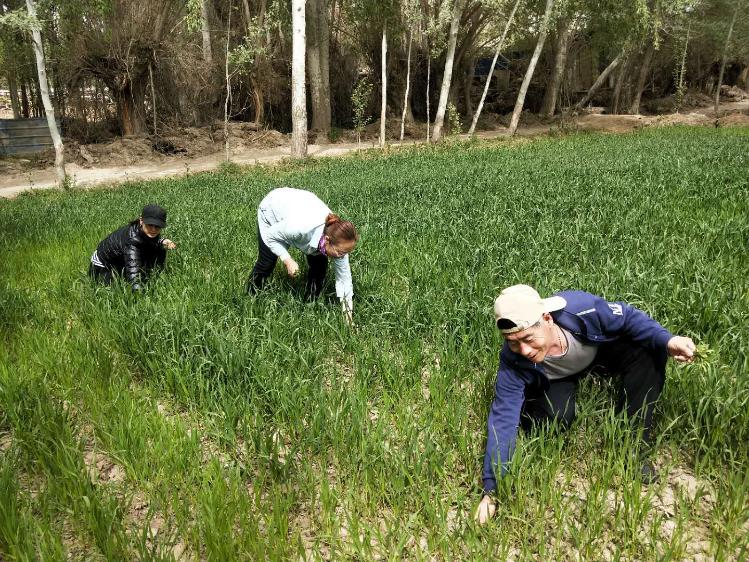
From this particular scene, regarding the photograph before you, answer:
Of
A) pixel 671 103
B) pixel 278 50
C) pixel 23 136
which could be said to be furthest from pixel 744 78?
pixel 23 136

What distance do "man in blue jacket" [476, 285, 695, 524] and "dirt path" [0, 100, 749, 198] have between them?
15170 millimetres

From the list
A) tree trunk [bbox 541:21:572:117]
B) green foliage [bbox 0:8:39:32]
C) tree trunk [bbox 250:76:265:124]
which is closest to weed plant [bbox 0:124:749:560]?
green foliage [bbox 0:8:39:32]

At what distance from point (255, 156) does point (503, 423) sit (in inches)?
737

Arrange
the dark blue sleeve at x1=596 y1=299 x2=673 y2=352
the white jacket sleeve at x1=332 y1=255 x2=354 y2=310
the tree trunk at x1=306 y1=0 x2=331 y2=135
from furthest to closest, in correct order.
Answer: the tree trunk at x1=306 y1=0 x2=331 y2=135 → the white jacket sleeve at x1=332 y1=255 x2=354 y2=310 → the dark blue sleeve at x1=596 y1=299 x2=673 y2=352

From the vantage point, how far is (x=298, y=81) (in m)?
15.4

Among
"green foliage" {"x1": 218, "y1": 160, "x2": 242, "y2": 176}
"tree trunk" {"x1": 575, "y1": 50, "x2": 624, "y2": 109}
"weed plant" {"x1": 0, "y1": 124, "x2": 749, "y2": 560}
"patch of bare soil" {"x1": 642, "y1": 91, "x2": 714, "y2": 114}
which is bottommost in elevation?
"green foliage" {"x1": 218, "y1": 160, "x2": 242, "y2": 176}

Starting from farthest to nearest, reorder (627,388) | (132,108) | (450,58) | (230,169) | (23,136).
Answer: (132,108) → (23,136) → (450,58) → (230,169) → (627,388)

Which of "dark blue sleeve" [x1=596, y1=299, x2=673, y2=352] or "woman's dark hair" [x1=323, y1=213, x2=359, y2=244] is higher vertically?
"woman's dark hair" [x1=323, y1=213, x2=359, y2=244]

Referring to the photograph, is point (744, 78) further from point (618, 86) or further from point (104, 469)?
point (104, 469)

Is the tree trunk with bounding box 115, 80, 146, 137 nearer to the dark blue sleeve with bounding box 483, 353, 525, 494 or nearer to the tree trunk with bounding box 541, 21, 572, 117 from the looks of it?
the tree trunk with bounding box 541, 21, 572, 117

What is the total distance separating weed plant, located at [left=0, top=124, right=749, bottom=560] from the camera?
6.40 feet

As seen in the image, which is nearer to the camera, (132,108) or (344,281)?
(344,281)

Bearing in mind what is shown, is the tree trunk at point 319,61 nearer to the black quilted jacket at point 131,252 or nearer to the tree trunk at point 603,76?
the tree trunk at point 603,76

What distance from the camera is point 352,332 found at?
11.1 ft
